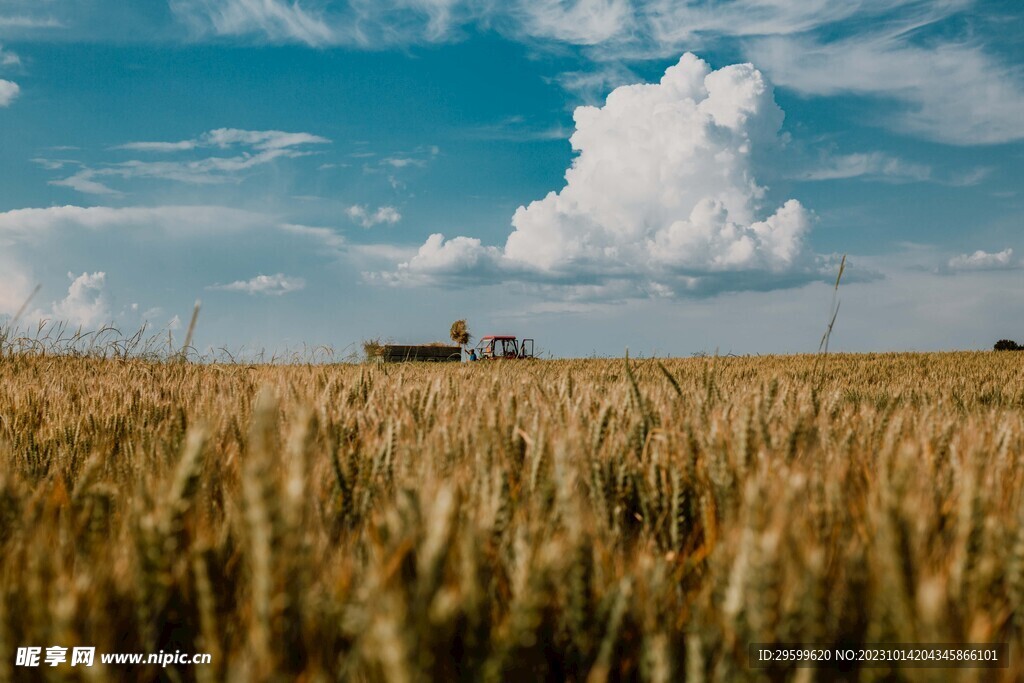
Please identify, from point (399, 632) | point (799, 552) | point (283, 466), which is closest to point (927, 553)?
point (799, 552)

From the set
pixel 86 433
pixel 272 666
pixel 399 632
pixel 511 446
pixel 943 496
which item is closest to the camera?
pixel 399 632

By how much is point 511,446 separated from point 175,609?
1144 millimetres

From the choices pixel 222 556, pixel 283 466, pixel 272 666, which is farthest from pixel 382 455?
pixel 272 666

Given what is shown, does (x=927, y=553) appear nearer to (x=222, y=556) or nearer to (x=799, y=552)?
(x=799, y=552)

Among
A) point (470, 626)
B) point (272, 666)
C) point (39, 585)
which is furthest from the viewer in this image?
point (39, 585)

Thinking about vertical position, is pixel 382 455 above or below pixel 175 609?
above

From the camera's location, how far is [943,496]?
1619 mm

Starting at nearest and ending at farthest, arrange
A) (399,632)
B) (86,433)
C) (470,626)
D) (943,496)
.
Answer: (399,632) < (470,626) < (943,496) < (86,433)

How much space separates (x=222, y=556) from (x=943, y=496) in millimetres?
1576

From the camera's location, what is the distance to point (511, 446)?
210 cm

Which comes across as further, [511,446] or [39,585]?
[511,446]

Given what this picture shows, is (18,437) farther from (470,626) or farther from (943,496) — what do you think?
(943,496)

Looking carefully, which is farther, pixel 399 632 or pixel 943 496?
pixel 943 496

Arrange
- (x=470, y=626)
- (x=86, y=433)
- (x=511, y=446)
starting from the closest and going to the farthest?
(x=470, y=626) < (x=511, y=446) < (x=86, y=433)
